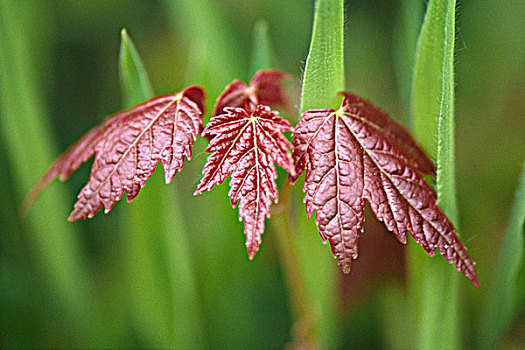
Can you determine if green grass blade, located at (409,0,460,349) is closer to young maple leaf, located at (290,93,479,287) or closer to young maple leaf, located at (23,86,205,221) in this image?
young maple leaf, located at (290,93,479,287)

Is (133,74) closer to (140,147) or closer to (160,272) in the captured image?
(140,147)

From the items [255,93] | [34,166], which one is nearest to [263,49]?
[255,93]

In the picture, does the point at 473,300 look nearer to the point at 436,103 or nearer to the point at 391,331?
the point at 391,331

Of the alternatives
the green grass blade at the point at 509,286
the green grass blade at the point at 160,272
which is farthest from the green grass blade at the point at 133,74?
the green grass blade at the point at 509,286

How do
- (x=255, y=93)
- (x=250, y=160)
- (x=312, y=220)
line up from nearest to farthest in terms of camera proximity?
1. (x=250, y=160)
2. (x=255, y=93)
3. (x=312, y=220)

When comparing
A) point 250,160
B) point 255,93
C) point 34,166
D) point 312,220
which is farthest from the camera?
point 34,166

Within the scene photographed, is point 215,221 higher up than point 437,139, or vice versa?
point 437,139

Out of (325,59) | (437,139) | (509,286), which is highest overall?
(325,59)
